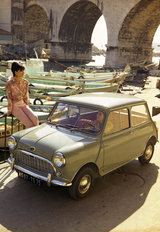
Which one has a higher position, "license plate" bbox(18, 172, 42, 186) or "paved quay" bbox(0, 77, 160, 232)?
"license plate" bbox(18, 172, 42, 186)

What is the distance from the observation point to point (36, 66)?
54.0 feet

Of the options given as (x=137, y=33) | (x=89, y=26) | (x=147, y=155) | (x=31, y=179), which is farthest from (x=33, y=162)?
(x=89, y=26)

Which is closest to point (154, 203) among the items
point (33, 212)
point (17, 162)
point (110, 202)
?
point (110, 202)

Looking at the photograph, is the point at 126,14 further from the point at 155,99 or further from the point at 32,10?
the point at 32,10

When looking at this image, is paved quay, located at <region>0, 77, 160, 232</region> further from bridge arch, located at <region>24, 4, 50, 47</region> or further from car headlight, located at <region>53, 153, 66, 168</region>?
bridge arch, located at <region>24, 4, 50, 47</region>

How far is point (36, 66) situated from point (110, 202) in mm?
13349

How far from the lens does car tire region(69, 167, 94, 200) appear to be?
157 inches

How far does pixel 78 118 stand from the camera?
460 cm

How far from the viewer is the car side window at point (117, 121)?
4.50m

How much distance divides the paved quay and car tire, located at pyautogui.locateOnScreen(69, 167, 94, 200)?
115 mm

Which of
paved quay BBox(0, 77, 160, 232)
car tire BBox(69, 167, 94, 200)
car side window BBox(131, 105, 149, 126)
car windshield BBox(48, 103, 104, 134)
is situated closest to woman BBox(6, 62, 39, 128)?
car windshield BBox(48, 103, 104, 134)

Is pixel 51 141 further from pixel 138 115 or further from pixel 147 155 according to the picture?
pixel 147 155

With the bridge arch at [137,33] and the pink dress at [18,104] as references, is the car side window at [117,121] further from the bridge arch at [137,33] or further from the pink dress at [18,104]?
the bridge arch at [137,33]

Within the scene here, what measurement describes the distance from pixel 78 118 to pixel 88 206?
1.40 metres
